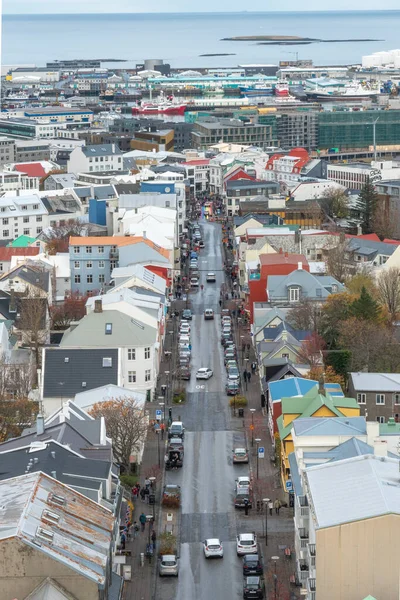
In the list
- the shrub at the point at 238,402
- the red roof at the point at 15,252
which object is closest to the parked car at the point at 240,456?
the shrub at the point at 238,402

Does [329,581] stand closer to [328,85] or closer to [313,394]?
[313,394]

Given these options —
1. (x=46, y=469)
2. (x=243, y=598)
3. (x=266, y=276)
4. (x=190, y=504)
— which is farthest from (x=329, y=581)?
(x=266, y=276)

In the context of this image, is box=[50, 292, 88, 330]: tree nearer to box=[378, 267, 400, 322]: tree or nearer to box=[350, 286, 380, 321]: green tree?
box=[350, 286, 380, 321]: green tree

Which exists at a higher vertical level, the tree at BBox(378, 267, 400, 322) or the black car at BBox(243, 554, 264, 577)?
the tree at BBox(378, 267, 400, 322)

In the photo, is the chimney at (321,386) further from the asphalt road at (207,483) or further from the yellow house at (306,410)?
the asphalt road at (207,483)

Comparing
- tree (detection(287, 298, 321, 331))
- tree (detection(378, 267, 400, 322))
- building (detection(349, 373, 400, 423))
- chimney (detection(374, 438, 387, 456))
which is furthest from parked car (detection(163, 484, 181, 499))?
tree (detection(378, 267, 400, 322))

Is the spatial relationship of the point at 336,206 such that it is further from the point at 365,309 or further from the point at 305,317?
the point at 365,309

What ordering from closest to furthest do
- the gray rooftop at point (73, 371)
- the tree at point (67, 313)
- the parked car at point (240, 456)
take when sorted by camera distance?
the parked car at point (240, 456) → the gray rooftop at point (73, 371) → the tree at point (67, 313)
